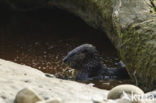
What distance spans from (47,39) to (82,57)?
4.39 metres

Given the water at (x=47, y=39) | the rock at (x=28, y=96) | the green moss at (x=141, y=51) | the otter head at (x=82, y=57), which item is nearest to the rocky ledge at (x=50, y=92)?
the rock at (x=28, y=96)

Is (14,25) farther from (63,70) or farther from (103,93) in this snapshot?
(103,93)

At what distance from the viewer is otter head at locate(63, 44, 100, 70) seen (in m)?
7.49

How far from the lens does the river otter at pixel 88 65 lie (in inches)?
296

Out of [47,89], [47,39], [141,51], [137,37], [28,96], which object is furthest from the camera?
[47,39]

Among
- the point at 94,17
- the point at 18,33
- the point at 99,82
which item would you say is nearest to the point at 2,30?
the point at 18,33

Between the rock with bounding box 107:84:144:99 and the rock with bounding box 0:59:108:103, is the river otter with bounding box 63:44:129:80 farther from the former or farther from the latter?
the rock with bounding box 107:84:144:99

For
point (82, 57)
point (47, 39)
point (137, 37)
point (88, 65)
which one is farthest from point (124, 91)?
point (47, 39)

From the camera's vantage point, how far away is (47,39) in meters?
11.8

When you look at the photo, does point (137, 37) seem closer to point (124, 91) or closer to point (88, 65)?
point (88, 65)

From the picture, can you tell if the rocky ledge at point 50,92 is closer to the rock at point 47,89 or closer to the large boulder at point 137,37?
the rock at point 47,89

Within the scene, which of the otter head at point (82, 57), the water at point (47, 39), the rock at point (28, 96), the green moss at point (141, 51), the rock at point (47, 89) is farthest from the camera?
the water at point (47, 39)

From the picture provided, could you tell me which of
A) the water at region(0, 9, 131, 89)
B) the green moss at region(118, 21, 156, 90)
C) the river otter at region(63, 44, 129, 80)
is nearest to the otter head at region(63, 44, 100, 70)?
the river otter at region(63, 44, 129, 80)

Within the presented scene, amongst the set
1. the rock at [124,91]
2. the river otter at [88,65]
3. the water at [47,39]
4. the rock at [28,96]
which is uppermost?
the water at [47,39]
